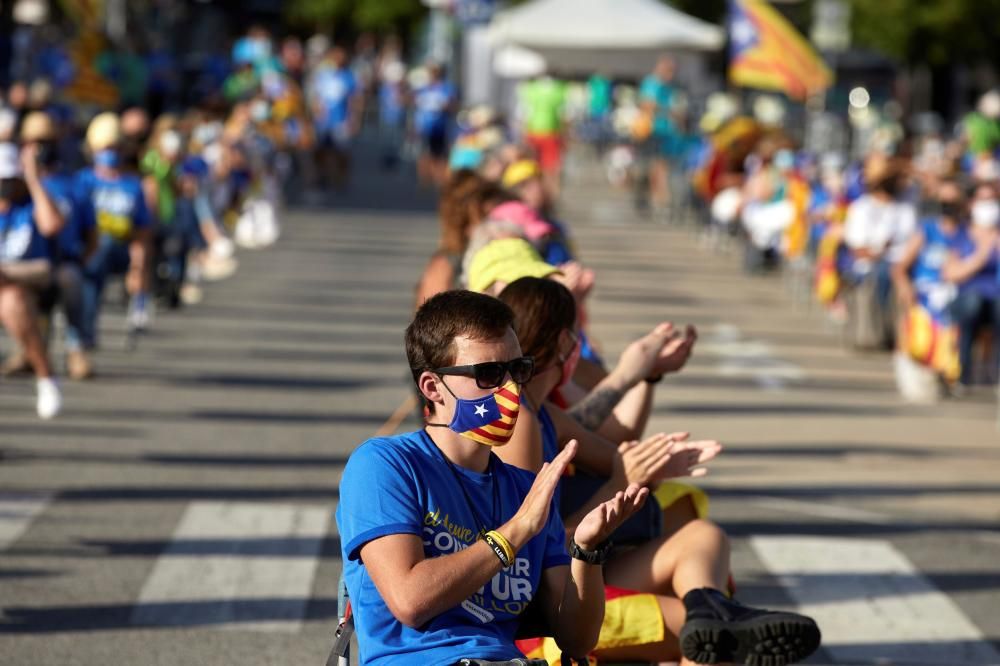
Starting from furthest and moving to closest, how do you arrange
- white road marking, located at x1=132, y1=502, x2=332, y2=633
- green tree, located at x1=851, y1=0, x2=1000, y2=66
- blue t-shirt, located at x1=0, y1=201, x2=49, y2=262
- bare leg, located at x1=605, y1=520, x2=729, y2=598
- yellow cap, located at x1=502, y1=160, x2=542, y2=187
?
green tree, located at x1=851, y1=0, x2=1000, y2=66, blue t-shirt, located at x1=0, y1=201, x2=49, y2=262, yellow cap, located at x1=502, y1=160, x2=542, y2=187, white road marking, located at x1=132, y1=502, x2=332, y2=633, bare leg, located at x1=605, y1=520, x2=729, y2=598

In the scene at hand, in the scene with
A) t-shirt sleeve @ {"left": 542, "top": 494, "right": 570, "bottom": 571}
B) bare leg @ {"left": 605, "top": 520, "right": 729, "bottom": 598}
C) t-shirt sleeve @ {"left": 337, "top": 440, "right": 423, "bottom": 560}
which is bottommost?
bare leg @ {"left": 605, "top": 520, "right": 729, "bottom": 598}

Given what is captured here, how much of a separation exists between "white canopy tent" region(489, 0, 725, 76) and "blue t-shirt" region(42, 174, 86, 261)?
13.7 m

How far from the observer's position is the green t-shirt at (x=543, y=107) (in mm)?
28219

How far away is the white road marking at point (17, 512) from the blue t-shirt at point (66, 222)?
3.51m

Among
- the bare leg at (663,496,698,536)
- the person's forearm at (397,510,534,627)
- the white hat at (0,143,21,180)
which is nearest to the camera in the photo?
the person's forearm at (397,510,534,627)

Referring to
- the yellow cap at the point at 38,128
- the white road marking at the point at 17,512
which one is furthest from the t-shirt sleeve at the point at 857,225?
the white road marking at the point at 17,512

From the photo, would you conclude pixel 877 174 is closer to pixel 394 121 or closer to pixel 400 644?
pixel 400 644

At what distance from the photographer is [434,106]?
101ft

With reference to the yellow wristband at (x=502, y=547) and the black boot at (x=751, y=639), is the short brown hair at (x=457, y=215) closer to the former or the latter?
the black boot at (x=751, y=639)

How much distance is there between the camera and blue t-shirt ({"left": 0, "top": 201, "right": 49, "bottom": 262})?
1238 centimetres

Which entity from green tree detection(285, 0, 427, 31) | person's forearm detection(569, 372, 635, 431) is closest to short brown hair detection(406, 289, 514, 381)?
person's forearm detection(569, 372, 635, 431)

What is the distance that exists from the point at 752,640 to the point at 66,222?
8.30m

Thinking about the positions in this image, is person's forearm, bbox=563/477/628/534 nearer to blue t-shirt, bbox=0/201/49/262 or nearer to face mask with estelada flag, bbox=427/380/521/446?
face mask with estelada flag, bbox=427/380/521/446

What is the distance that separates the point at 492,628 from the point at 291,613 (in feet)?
10.2
